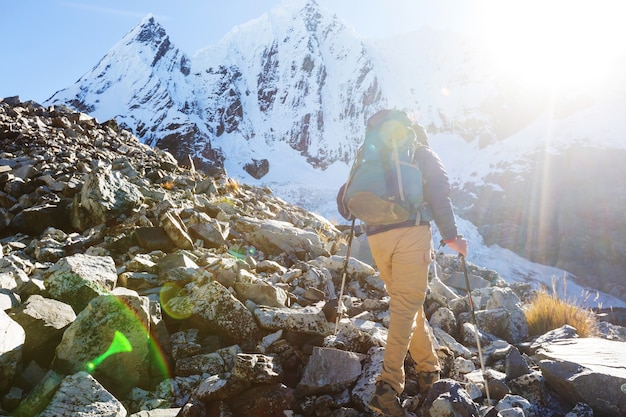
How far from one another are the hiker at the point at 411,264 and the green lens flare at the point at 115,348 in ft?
6.42

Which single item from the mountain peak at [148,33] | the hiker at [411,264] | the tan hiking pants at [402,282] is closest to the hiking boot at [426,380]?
the hiker at [411,264]

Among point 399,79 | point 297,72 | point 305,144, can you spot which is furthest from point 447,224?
point 399,79

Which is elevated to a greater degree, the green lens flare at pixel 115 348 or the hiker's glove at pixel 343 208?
the hiker's glove at pixel 343 208

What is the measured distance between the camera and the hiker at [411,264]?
8.98 feet

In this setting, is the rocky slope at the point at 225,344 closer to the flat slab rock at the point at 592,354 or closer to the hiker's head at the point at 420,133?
the flat slab rock at the point at 592,354

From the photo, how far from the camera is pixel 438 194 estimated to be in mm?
2889

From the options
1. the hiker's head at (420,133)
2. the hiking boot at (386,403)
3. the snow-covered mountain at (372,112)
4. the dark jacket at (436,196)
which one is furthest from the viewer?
the snow-covered mountain at (372,112)

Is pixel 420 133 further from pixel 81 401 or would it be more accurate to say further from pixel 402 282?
pixel 81 401

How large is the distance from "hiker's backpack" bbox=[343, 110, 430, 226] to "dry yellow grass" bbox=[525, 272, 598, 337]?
365 centimetres

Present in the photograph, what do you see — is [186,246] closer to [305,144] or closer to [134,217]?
[134,217]

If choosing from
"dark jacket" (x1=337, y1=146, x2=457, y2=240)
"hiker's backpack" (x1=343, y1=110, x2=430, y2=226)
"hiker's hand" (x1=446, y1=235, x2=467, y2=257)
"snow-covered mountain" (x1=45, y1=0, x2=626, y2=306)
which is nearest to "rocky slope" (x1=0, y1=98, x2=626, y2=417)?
"hiker's hand" (x1=446, y1=235, x2=467, y2=257)

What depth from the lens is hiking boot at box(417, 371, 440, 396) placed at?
9.65 feet

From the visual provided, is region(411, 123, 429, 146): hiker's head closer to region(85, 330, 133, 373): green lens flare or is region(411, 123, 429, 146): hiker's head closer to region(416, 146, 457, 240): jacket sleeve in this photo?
region(416, 146, 457, 240): jacket sleeve

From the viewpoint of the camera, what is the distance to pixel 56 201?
6965 mm
